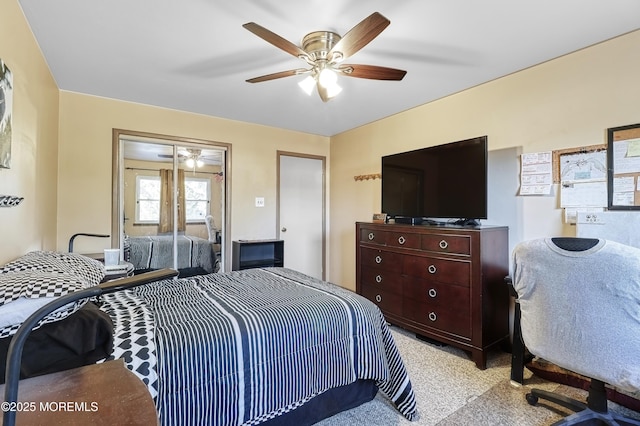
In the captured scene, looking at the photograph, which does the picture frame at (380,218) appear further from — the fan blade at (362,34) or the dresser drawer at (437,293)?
the fan blade at (362,34)

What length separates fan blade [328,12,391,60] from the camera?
153 centimetres

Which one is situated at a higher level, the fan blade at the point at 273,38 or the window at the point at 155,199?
the fan blade at the point at 273,38

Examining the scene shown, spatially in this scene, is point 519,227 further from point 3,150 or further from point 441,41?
point 3,150

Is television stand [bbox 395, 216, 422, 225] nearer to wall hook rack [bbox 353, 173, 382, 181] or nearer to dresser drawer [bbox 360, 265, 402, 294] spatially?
dresser drawer [bbox 360, 265, 402, 294]

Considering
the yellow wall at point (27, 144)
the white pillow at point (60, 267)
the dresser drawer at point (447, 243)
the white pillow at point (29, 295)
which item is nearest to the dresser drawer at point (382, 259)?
the dresser drawer at point (447, 243)

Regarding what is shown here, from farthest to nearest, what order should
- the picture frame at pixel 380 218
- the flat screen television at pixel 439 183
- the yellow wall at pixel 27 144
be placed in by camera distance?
the picture frame at pixel 380 218 → the flat screen television at pixel 439 183 → the yellow wall at pixel 27 144

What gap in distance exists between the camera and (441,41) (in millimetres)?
2170

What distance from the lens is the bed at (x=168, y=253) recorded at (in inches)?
139

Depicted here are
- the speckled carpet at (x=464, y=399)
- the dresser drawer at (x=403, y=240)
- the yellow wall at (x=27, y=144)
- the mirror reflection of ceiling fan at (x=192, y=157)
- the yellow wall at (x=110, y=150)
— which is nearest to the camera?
the yellow wall at (x=27, y=144)

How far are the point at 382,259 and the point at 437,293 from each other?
0.68 metres

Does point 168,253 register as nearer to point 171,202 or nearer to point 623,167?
point 171,202

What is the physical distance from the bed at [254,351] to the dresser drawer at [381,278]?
44.9 inches

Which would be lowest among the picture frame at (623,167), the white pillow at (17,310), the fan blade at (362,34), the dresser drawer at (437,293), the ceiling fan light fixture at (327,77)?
the dresser drawer at (437,293)

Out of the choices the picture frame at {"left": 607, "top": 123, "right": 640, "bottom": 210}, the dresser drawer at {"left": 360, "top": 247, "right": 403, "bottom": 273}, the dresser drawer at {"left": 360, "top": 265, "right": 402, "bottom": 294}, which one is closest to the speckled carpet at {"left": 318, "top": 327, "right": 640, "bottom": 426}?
the dresser drawer at {"left": 360, "top": 265, "right": 402, "bottom": 294}
